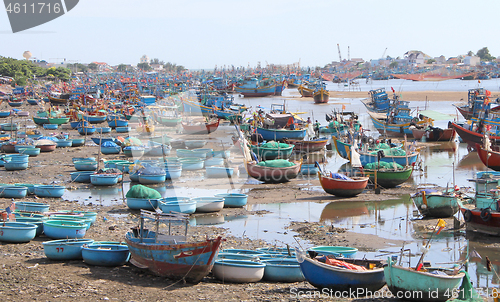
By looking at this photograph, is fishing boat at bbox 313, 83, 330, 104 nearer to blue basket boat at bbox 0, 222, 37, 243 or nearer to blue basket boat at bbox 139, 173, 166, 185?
blue basket boat at bbox 139, 173, 166, 185

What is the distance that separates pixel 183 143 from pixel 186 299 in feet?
79.3

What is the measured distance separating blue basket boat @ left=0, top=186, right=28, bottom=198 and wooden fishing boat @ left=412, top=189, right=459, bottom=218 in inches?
559

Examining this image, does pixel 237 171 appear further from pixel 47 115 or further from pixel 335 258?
pixel 47 115

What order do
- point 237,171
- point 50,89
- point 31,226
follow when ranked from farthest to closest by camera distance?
point 50,89 < point 237,171 < point 31,226

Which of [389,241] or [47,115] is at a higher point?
[47,115]

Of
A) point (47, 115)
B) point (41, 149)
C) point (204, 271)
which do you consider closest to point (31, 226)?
point (204, 271)

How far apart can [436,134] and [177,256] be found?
95.8 ft

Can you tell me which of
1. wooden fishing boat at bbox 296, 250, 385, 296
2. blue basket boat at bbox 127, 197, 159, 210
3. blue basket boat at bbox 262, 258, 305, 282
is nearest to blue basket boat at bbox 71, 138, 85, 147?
blue basket boat at bbox 127, 197, 159, 210

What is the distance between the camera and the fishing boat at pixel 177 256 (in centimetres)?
1041

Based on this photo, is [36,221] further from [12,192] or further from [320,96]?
[320,96]

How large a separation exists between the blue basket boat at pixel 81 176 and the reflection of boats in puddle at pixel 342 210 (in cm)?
1102

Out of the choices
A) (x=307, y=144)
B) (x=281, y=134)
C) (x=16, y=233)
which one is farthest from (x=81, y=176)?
(x=281, y=134)

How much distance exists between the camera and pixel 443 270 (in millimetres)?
10133

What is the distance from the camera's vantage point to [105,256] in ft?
37.2
